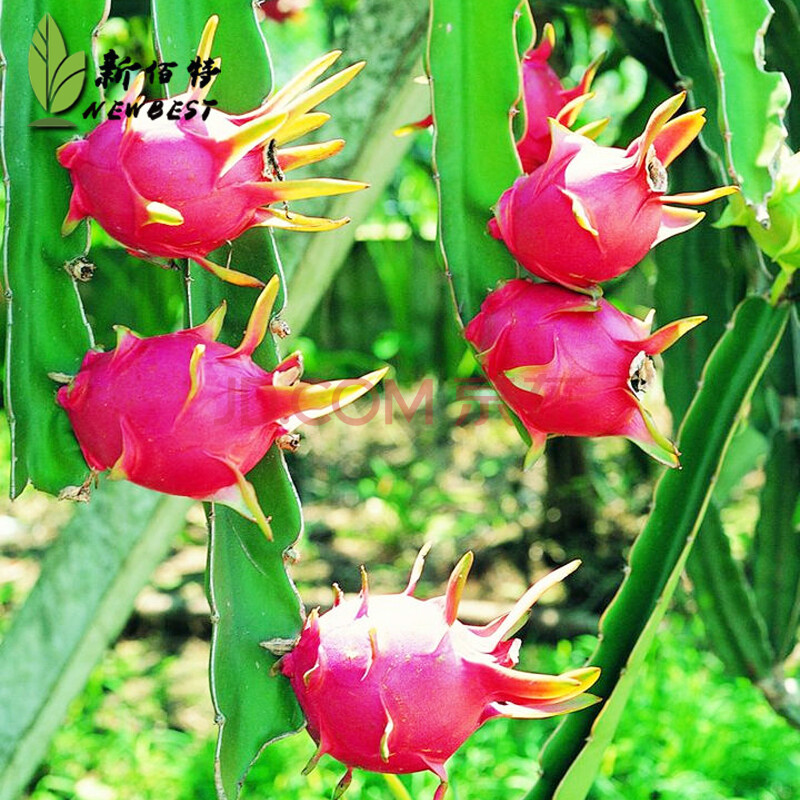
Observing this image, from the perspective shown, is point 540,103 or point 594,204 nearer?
point 594,204

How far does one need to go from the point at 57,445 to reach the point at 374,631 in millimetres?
188

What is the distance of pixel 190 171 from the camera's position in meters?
0.50

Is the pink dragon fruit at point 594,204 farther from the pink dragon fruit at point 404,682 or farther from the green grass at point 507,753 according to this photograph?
the green grass at point 507,753

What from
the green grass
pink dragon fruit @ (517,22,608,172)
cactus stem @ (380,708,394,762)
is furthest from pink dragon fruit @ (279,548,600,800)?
the green grass

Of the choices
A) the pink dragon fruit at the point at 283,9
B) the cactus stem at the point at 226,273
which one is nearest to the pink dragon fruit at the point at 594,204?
the cactus stem at the point at 226,273

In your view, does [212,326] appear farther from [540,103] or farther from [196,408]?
[540,103]

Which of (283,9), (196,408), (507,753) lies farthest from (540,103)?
(507,753)

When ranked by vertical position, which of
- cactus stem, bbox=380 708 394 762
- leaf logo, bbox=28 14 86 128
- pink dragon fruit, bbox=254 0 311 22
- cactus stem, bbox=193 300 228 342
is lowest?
cactus stem, bbox=380 708 394 762

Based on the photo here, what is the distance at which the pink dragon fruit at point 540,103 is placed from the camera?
0.69 metres

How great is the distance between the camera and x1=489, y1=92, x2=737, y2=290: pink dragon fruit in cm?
53

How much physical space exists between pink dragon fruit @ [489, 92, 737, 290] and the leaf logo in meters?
0.25

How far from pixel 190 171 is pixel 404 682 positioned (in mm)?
250

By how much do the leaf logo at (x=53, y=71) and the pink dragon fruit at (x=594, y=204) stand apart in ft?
0.81

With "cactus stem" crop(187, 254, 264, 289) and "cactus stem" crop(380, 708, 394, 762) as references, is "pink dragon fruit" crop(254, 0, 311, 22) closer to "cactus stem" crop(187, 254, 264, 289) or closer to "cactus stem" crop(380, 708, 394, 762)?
"cactus stem" crop(187, 254, 264, 289)
